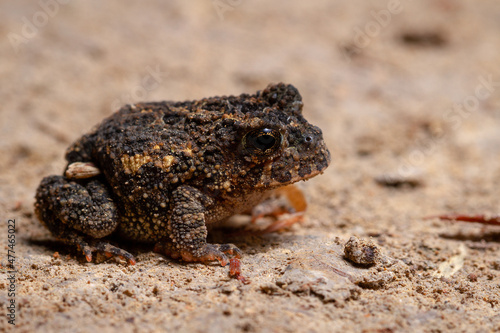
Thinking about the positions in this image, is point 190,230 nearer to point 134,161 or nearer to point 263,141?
point 134,161

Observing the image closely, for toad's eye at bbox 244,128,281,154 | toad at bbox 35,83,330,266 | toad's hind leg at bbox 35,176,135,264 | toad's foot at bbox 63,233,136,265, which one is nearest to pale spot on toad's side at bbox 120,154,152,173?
toad at bbox 35,83,330,266

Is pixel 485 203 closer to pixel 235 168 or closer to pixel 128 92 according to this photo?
pixel 235 168

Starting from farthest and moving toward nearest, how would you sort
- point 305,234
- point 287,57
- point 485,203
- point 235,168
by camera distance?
1. point 287,57
2. point 485,203
3. point 305,234
4. point 235,168

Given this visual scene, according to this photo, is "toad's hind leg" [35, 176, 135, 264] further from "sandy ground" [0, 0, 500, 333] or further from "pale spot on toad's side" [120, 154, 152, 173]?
"pale spot on toad's side" [120, 154, 152, 173]

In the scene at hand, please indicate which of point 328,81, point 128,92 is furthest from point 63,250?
A: point 328,81

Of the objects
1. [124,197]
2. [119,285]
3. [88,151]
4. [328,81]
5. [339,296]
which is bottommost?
[119,285]

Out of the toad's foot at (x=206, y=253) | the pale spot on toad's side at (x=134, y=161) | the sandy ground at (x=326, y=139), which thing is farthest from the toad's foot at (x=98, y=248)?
the pale spot on toad's side at (x=134, y=161)

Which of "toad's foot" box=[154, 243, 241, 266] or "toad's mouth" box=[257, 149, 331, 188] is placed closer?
"toad's foot" box=[154, 243, 241, 266]
